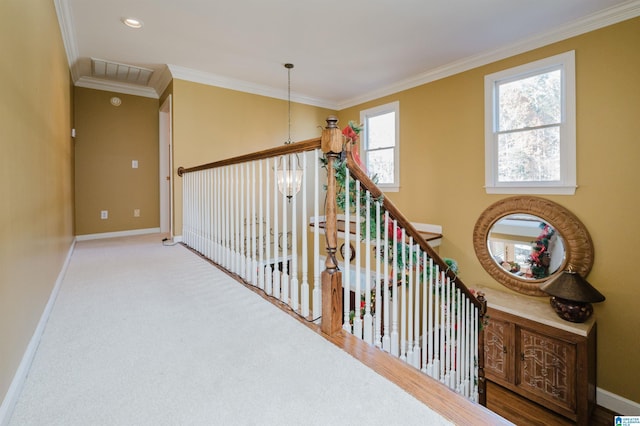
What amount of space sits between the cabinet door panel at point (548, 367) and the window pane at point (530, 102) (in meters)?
2.22

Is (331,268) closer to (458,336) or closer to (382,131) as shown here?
(458,336)

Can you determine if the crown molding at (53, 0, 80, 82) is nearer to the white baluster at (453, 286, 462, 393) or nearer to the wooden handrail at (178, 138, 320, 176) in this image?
the wooden handrail at (178, 138, 320, 176)

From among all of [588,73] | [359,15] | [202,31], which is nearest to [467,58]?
[588,73]

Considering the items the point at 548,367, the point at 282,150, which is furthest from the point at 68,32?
the point at 548,367

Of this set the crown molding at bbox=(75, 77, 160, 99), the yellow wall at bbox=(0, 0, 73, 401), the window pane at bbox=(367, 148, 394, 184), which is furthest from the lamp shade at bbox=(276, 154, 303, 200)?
the crown molding at bbox=(75, 77, 160, 99)

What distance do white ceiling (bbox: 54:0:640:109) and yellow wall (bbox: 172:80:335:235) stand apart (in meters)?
0.25

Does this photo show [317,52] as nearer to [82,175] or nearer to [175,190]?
[175,190]

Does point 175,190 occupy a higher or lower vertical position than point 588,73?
lower

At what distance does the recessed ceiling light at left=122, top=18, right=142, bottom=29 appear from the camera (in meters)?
2.92

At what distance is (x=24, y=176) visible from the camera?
141cm

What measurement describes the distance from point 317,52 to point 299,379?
11.6 feet

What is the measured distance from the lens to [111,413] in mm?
1019

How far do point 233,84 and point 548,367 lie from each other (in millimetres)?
5140

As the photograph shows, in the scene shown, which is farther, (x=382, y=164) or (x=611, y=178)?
(x=382, y=164)
